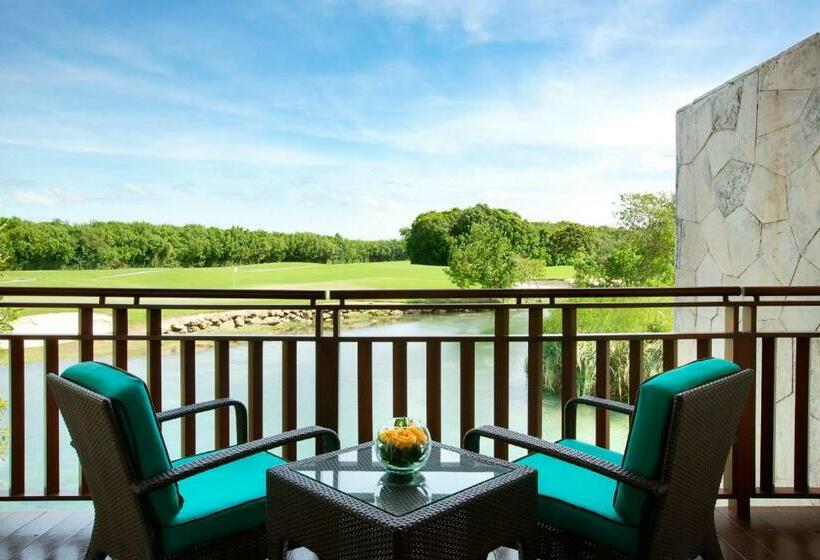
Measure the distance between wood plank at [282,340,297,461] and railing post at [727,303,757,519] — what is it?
1.88m

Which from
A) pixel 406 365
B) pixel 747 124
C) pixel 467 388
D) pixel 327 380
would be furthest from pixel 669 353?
pixel 747 124

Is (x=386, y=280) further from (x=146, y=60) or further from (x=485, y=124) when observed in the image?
(x=146, y=60)

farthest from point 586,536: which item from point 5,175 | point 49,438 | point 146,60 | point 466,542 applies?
point 5,175

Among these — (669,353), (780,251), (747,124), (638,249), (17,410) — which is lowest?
(17,410)

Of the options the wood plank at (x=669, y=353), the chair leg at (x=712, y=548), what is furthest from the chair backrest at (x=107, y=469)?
the wood plank at (x=669, y=353)

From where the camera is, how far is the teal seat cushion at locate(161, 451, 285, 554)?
1718 mm

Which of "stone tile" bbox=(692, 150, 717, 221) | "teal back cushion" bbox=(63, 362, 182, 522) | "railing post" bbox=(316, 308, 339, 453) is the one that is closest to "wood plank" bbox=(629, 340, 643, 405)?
"railing post" bbox=(316, 308, 339, 453)

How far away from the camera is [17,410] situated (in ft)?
8.61

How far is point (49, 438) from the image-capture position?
2682 millimetres

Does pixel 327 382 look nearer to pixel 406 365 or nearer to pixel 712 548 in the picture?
pixel 406 365

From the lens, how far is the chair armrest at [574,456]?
1.62 metres

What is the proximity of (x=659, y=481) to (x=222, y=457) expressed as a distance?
119cm

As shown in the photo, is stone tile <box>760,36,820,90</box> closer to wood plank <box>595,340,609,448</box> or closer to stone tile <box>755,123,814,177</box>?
stone tile <box>755,123,814,177</box>

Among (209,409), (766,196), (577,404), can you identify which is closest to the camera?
(209,409)
